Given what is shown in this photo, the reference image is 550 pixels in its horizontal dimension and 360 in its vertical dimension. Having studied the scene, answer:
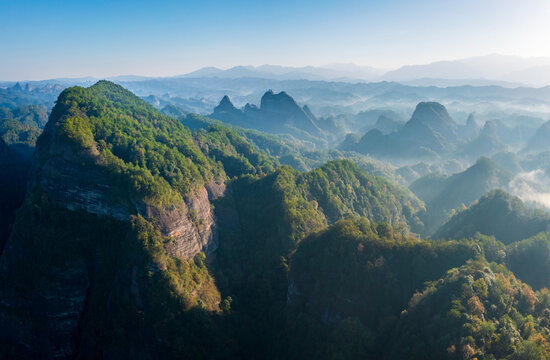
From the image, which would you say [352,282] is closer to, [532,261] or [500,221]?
[532,261]

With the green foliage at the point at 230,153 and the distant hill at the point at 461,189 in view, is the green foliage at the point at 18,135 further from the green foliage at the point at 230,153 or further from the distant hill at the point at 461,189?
the distant hill at the point at 461,189

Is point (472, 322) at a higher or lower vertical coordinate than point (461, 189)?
higher

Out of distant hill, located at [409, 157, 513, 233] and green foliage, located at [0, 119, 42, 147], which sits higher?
green foliage, located at [0, 119, 42, 147]

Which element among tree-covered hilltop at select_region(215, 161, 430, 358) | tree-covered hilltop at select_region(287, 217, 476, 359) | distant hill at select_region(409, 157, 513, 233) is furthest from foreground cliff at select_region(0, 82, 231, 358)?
distant hill at select_region(409, 157, 513, 233)

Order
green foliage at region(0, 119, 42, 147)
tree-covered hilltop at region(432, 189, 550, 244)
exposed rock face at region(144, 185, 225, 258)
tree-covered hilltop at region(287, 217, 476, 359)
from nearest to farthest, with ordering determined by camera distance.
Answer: tree-covered hilltop at region(287, 217, 476, 359) → exposed rock face at region(144, 185, 225, 258) → tree-covered hilltop at region(432, 189, 550, 244) → green foliage at region(0, 119, 42, 147)

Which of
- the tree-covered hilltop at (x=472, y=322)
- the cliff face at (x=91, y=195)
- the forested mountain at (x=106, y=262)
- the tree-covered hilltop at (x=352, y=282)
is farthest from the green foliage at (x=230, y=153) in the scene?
the tree-covered hilltop at (x=472, y=322)

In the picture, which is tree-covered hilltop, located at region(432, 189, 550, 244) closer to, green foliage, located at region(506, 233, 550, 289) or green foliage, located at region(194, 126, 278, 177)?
green foliage, located at region(506, 233, 550, 289)

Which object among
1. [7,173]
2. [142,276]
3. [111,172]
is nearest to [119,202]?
[111,172]

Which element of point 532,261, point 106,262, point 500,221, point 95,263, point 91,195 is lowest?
point 532,261

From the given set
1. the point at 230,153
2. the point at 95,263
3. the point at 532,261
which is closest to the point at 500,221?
the point at 532,261
